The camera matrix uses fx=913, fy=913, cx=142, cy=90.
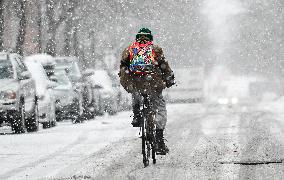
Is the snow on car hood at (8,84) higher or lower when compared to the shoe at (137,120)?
higher

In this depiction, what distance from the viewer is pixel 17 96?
18391 millimetres

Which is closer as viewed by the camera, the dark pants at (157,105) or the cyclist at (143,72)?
the cyclist at (143,72)

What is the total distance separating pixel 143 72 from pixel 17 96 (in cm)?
779

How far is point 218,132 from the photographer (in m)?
17.3

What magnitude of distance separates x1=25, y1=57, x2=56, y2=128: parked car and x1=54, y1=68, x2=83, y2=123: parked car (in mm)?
1416

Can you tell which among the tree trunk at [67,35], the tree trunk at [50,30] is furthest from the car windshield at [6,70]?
the tree trunk at [67,35]

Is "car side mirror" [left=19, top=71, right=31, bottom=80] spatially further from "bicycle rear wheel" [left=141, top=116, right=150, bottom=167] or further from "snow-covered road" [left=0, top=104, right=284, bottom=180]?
"bicycle rear wheel" [left=141, top=116, right=150, bottom=167]

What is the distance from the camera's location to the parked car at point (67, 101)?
24.0m

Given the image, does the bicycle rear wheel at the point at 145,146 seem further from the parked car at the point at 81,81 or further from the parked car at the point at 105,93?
the parked car at the point at 105,93

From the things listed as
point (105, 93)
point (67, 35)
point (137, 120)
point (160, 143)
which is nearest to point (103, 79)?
point (105, 93)

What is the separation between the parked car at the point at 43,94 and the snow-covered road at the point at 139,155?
2.39 metres

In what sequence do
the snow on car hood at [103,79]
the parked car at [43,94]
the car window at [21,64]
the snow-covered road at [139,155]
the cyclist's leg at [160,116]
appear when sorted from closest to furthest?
the snow-covered road at [139,155], the cyclist's leg at [160,116], the car window at [21,64], the parked car at [43,94], the snow on car hood at [103,79]

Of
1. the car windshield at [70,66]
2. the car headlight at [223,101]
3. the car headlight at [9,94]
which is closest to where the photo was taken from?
the car headlight at [9,94]

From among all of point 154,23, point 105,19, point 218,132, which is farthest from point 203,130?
point 154,23
